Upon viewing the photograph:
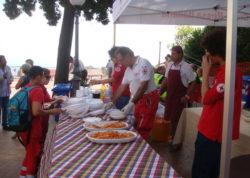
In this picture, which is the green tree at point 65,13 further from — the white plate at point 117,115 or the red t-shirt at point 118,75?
the white plate at point 117,115

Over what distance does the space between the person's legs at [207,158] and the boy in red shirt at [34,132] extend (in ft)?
5.26

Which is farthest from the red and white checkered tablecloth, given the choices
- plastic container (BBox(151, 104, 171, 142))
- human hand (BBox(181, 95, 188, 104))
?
plastic container (BBox(151, 104, 171, 142))

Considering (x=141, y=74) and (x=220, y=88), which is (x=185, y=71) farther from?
(x=220, y=88)

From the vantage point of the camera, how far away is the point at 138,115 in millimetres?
3160

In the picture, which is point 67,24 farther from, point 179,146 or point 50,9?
point 179,146

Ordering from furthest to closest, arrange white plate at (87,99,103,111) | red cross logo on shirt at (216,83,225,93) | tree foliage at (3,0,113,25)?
tree foliage at (3,0,113,25) < white plate at (87,99,103,111) < red cross logo on shirt at (216,83,225,93)

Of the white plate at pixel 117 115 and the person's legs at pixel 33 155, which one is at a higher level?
the white plate at pixel 117 115

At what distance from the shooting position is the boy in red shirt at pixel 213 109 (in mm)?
1786

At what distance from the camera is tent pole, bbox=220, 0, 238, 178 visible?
1.36 m

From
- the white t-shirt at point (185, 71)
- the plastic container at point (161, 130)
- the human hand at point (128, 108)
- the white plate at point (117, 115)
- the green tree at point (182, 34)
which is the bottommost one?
the plastic container at point (161, 130)

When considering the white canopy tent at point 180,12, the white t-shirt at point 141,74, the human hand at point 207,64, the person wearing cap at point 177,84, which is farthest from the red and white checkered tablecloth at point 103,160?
the white canopy tent at point 180,12

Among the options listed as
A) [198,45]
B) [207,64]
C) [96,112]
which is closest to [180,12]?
[96,112]

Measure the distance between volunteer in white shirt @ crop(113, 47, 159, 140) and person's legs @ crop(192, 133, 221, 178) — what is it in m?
1.15

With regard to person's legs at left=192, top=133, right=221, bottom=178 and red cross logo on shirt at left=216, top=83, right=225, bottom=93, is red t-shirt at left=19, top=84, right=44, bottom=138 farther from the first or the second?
red cross logo on shirt at left=216, top=83, right=225, bottom=93
